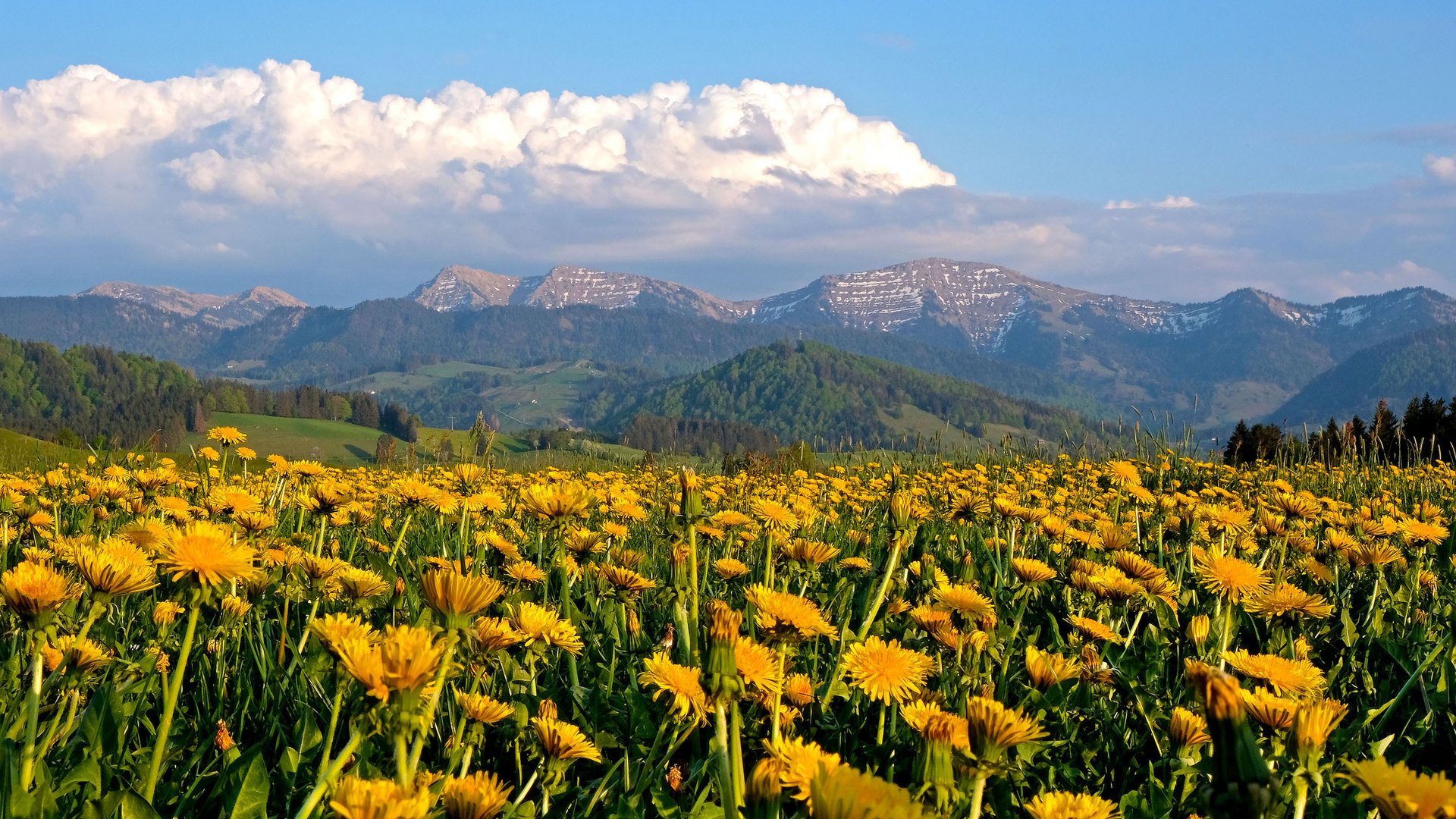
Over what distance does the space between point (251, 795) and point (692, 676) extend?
805 millimetres

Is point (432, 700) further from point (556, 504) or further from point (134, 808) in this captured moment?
point (556, 504)

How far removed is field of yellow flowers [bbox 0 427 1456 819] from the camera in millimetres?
1317

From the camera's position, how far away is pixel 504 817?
1577 millimetres

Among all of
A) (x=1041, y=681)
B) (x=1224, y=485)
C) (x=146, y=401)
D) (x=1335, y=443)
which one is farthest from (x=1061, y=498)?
(x=146, y=401)

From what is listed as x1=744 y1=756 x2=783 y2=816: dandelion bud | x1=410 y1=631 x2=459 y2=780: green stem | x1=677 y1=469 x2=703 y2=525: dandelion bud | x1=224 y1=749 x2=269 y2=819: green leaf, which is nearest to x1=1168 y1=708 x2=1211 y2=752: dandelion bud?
x1=677 y1=469 x2=703 y2=525: dandelion bud

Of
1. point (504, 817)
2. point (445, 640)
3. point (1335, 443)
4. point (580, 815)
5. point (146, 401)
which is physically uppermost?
point (445, 640)

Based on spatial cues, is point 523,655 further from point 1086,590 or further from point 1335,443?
point 1335,443

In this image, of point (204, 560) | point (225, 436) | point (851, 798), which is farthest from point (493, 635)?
point (225, 436)

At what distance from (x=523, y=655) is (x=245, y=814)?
891mm

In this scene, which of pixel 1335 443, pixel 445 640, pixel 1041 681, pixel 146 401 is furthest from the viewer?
pixel 146 401

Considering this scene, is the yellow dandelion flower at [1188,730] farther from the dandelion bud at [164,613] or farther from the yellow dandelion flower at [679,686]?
the dandelion bud at [164,613]

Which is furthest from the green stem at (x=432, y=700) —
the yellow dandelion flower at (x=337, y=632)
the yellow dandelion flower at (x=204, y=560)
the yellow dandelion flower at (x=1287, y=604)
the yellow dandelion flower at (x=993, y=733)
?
the yellow dandelion flower at (x=1287, y=604)

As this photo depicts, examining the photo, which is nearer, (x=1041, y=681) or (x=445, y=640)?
(x=445, y=640)

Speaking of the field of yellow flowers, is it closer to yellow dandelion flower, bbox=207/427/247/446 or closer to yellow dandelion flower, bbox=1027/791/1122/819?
yellow dandelion flower, bbox=1027/791/1122/819
